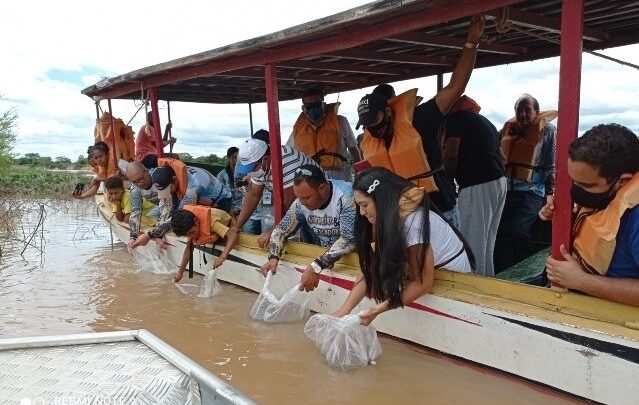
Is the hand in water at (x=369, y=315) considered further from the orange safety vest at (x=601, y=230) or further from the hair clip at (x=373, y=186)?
the orange safety vest at (x=601, y=230)

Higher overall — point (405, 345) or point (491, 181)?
point (491, 181)

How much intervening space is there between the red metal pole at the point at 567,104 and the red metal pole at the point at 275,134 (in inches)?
107

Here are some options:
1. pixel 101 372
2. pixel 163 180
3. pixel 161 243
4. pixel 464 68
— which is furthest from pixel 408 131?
pixel 161 243

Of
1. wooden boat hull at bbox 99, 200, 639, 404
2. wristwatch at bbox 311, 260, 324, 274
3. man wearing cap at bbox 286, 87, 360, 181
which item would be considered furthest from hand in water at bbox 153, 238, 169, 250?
wooden boat hull at bbox 99, 200, 639, 404

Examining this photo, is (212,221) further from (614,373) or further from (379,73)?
(614,373)

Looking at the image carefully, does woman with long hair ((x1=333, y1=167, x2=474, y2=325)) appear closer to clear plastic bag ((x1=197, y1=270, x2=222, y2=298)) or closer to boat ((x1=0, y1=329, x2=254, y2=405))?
boat ((x1=0, y1=329, x2=254, y2=405))

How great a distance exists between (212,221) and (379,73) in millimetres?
2525

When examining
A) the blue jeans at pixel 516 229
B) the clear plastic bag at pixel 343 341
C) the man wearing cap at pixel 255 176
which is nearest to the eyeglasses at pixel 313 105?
the man wearing cap at pixel 255 176

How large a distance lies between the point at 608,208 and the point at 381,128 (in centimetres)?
188

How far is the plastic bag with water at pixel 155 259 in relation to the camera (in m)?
7.07

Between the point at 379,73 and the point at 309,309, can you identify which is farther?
the point at 379,73

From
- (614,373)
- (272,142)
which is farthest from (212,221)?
(614,373)

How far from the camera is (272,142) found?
510cm

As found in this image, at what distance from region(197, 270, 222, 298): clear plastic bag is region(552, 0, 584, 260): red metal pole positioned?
Answer: 3.63 meters
